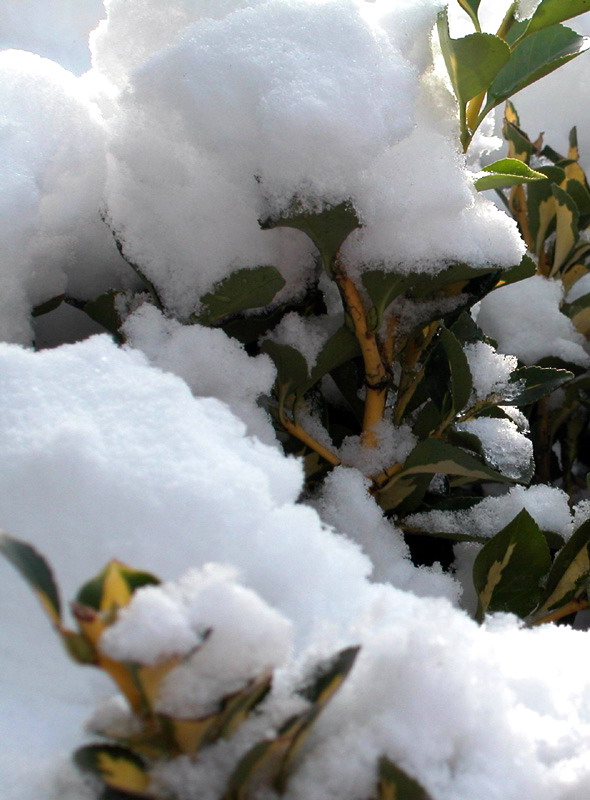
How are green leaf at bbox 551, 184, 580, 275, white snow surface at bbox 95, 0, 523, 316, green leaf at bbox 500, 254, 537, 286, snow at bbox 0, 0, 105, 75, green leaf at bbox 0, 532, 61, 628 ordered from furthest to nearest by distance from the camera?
snow at bbox 0, 0, 105, 75 → green leaf at bbox 551, 184, 580, 275 → green leaf at bbox 500, 254, 537, 286 → white snow surface at bbox 95, 0, 523, 316 → green leaf at bbox 0, 532, 61, 628

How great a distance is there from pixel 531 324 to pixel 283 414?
40 cm

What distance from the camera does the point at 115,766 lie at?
0.25 m

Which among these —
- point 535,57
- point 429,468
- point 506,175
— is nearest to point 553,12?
point 535,57

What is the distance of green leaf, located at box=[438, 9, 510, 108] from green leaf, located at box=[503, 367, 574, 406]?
0.24 meters

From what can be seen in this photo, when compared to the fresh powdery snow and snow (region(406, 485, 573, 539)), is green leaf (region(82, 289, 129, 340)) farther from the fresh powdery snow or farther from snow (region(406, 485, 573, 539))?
snow (region(406, 485, 573, 539))

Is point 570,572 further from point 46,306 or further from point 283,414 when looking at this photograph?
point 46,306

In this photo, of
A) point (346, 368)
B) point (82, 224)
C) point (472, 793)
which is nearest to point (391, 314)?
point (346, 368)

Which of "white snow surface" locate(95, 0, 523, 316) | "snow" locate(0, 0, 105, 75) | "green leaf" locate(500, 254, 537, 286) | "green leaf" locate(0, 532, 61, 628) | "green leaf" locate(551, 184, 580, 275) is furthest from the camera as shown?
"snow" locate(0, 0, 105, 75)

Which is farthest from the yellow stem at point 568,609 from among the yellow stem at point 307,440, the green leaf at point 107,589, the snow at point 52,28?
the snow at point 52,28

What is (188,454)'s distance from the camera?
358mm

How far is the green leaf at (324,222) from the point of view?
488 millimetres

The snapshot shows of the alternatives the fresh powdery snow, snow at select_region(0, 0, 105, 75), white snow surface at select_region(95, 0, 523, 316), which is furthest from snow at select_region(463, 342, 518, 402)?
snow at select_region(0, 0, 105, 75)

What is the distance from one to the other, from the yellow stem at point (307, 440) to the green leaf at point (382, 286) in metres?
0.11

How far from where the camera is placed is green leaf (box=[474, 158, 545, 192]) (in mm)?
544
